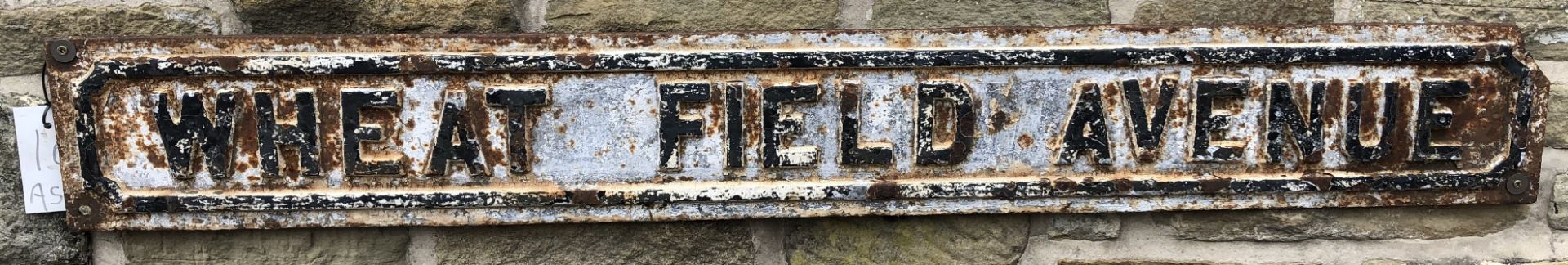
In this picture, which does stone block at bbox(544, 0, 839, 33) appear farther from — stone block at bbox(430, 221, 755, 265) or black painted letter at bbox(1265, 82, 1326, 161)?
black painted letter at bbox(1265, 82, 1326, 161)

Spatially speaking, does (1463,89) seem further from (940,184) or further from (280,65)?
(280,65)

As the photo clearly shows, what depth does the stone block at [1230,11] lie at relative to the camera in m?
1.04

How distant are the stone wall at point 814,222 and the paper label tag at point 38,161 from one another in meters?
0.01

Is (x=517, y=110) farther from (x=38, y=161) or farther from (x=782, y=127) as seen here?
(x=38, y=161)

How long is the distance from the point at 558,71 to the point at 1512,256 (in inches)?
44.6

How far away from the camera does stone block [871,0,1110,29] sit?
1037mm

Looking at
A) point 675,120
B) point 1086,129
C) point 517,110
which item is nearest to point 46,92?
point 517,110

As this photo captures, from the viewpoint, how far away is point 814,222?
109cm

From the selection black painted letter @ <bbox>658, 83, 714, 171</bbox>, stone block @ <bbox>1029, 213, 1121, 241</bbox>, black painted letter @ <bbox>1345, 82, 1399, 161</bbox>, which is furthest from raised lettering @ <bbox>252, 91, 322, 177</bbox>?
black painted letter @ <bbox>1345, 82, 1399, 161</bbox>

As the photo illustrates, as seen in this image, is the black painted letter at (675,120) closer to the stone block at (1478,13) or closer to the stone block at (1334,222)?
the stone block at (1334,222)

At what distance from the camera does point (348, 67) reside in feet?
3.21

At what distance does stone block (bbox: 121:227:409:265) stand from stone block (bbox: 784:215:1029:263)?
1.52ft

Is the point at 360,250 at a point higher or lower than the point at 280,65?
lower

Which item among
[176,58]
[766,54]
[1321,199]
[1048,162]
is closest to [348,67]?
[176,58]
